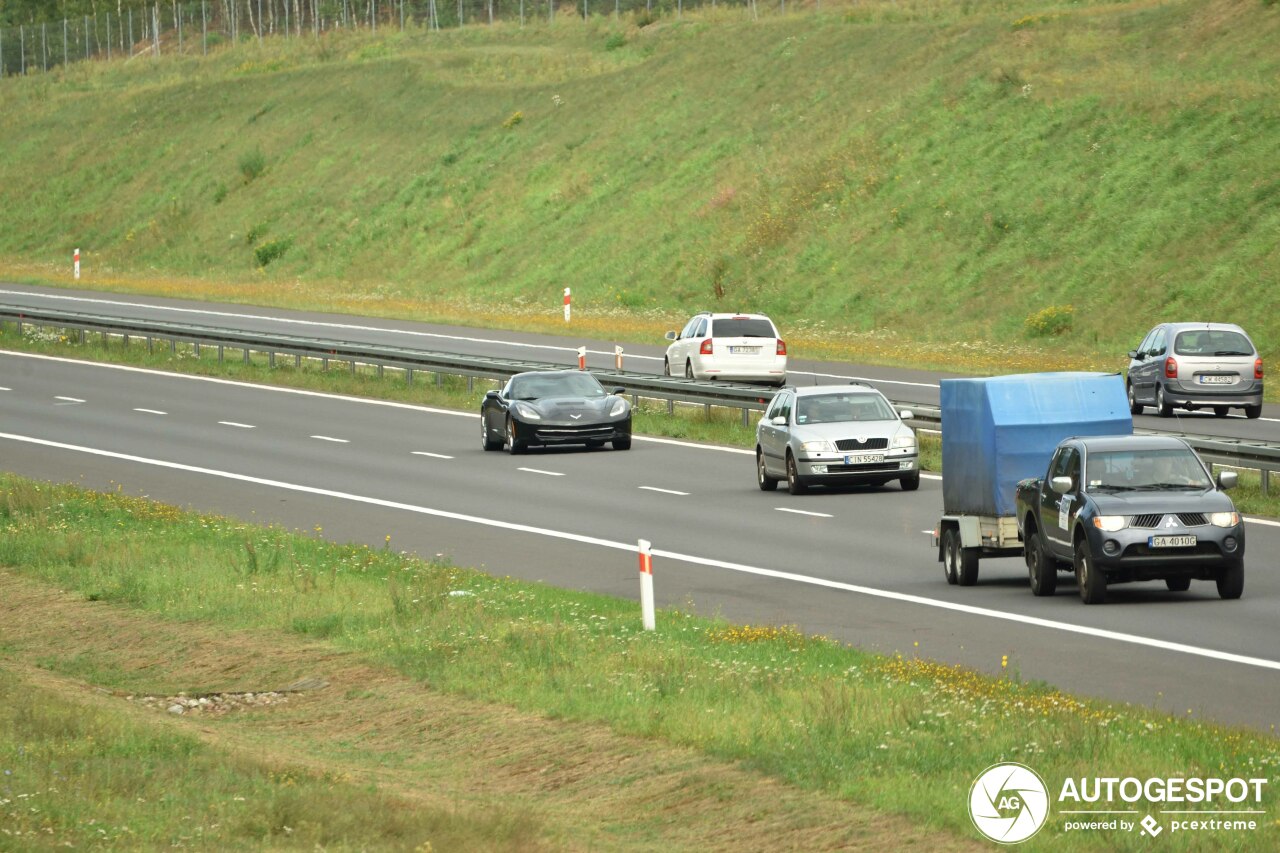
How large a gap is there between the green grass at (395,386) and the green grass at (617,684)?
40.4 ft

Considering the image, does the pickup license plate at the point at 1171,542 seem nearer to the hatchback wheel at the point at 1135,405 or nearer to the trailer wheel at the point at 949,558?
the trailer wheel at the point at 949,558

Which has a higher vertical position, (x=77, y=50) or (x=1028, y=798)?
(x=77, y=50)

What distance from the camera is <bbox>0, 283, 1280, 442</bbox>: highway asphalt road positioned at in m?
36.5

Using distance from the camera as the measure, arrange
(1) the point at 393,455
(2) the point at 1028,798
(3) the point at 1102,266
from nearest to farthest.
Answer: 1. (2) the point at 1028,798
2. (1) the point at 393,455
3. (3) the point at 1102,266

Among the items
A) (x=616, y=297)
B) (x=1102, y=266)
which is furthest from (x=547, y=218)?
(x=1102, y=266)

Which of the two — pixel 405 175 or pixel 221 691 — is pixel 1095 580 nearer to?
pixel 221 691

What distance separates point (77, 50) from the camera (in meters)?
130

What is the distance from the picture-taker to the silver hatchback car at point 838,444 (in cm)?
2812

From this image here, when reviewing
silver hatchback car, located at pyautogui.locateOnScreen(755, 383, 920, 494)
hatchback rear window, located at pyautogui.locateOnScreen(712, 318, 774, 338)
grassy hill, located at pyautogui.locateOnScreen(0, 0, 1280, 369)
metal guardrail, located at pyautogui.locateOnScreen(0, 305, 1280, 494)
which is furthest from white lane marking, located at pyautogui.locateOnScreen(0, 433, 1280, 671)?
grassy hill, located at pyautogui.locateOnScreen(0, 0, 1280, 369)

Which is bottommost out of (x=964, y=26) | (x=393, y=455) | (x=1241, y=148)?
(x=393, y=455)

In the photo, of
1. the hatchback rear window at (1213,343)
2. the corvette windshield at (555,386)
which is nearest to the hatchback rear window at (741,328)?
the corvette windshield at (555,386)

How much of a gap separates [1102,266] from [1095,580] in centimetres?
3541

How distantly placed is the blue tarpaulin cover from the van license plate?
9.57ft

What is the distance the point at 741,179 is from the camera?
69.3m
